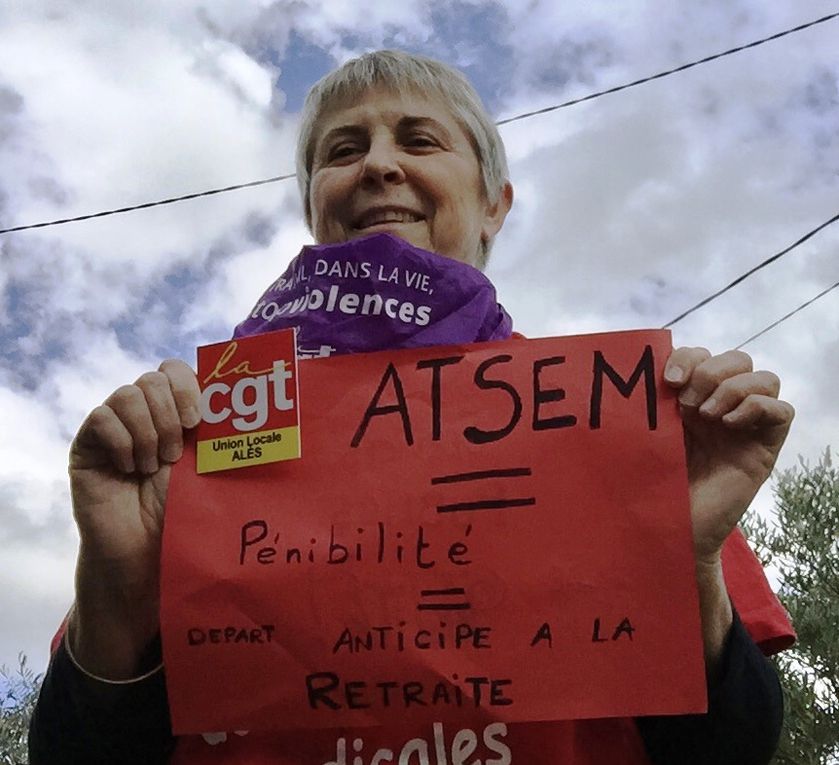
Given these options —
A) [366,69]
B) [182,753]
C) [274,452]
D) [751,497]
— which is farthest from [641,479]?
[366,69]

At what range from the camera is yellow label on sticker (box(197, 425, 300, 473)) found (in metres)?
0.94

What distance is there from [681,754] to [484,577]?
0.28m

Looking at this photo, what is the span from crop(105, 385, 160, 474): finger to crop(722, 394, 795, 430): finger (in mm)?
556

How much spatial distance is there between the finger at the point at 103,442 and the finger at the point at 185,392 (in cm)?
6

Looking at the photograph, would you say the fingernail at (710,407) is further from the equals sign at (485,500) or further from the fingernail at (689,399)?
the equals sign at (485,500)

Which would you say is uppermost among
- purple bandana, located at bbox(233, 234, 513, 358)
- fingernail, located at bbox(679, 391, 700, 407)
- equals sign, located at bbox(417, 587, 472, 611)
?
purple bandana, located at bbox(233, 234, 513, 358)

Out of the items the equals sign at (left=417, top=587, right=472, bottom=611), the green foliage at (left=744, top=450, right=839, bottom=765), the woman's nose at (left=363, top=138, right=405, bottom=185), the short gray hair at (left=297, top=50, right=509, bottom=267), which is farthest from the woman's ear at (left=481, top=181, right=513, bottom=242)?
the green foliage at (left=744, top=450, right=839, bottom=765)

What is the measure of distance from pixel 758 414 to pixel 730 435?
0.04 meters

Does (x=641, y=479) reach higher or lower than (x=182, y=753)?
higher

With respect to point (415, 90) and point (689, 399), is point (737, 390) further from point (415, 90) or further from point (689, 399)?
point (415, 90)

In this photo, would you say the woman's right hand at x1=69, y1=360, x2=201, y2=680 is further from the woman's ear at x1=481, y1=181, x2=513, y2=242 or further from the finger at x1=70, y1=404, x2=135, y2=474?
the woman's ear at x1=481, y1=181, x2=513, y2=242

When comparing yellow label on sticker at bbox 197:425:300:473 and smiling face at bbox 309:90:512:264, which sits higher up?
smiling face at bbox 309:90:512:264

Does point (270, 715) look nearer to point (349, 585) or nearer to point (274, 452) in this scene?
point (349, 585)

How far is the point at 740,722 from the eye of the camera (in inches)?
36.1
